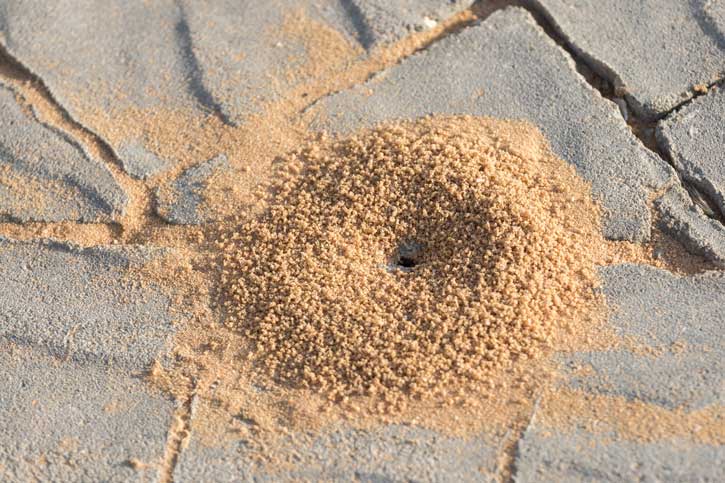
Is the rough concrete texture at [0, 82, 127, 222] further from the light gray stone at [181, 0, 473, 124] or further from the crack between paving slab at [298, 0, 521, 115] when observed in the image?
the crack between paving slab at [298, 0, 521, 115]

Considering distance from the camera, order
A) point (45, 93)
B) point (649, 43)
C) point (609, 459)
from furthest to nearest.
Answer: point (45, 93) → point (649, 43) → point (609, 459)

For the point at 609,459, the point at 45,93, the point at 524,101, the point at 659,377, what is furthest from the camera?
the point at 45,93

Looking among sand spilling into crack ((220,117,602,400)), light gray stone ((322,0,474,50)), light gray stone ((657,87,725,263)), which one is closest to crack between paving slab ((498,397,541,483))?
sand spilling into crack ((220,117,602,400))

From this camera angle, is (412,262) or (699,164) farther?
(699,164)

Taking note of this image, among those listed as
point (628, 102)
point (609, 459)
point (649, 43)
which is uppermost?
point (649, 43)

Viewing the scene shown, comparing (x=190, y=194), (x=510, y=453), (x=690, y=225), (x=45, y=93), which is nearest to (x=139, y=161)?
(x=190, y=194)

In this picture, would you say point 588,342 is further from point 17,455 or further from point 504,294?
point 17,455

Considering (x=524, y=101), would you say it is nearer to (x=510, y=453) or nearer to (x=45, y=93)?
(x=510, y=453)
